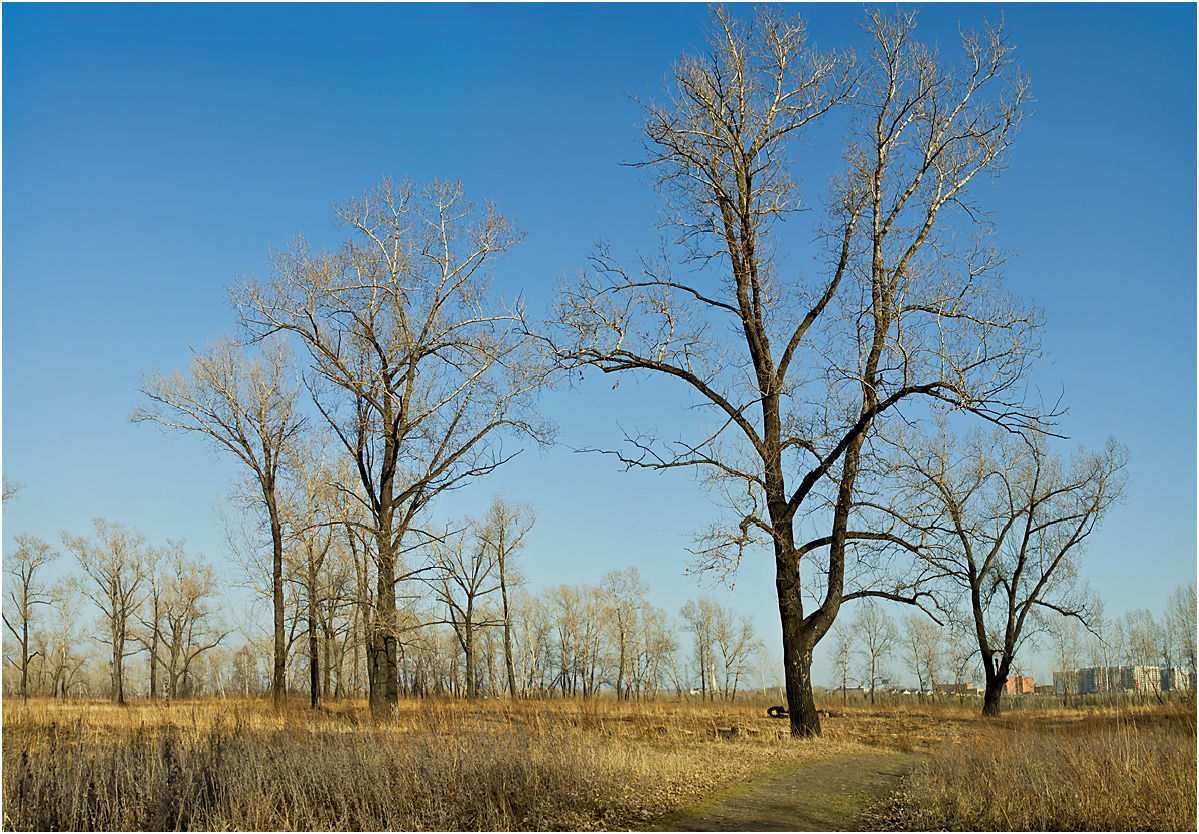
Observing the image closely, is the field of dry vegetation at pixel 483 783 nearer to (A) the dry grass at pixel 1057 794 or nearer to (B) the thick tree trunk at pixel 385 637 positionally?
(A) the dry grass at pixel 1057 794

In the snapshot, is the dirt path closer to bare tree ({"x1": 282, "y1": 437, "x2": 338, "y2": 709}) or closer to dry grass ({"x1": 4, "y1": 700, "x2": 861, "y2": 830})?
dry grass ({"x1": 4, "y1": 700, "x2": 861, "y2": 830})

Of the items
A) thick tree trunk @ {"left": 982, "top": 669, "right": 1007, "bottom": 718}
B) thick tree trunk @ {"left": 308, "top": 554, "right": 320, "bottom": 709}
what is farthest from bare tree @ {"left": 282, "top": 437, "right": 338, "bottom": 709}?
thick tree trunk @ {"left": 982, "top": 669, "right": 1007, "bottom": 718}

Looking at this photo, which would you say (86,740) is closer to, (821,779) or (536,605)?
(821,779)

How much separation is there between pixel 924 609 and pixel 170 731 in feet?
42.4

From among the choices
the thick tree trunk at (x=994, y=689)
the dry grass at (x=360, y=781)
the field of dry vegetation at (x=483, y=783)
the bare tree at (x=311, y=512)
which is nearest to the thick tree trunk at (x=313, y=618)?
the bare tree at (x=311, y=512)

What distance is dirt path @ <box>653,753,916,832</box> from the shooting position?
26.2ft

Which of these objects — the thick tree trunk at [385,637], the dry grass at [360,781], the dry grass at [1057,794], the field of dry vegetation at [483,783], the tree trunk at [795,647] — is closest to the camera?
the dry grass at [1057,794]

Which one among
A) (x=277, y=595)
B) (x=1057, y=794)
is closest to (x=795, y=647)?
(x=1057, y=794)

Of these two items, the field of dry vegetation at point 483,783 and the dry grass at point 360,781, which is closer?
the field of dry vegetation at point 483,783

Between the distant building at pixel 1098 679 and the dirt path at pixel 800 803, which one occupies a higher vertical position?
the dirt path at pixel 800 803

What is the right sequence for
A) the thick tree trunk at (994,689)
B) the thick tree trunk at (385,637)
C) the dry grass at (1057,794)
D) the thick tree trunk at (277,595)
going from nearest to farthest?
the dry grass at (1057,794)
the thick tree trunk at (385,637)
the thick tree trunk at (277,595)
the thick tree trunk at (994,689)

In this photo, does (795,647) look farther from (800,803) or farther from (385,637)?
(385,637)

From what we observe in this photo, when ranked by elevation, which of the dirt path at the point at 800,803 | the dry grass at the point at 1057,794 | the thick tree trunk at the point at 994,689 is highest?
the dry grass at the point at 1057,794

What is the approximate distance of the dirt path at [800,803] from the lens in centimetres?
800
